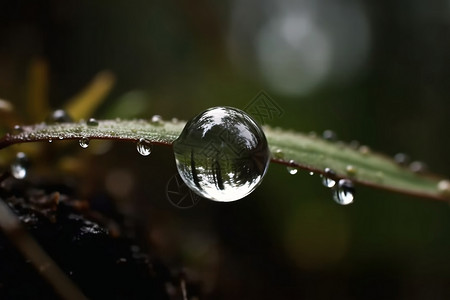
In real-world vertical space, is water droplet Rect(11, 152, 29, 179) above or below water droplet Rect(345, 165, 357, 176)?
below

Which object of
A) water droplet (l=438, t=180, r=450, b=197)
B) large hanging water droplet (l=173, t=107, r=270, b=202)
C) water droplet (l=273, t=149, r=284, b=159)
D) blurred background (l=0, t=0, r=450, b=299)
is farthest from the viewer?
blurred background (l=0, t=0, r=450, b=299)

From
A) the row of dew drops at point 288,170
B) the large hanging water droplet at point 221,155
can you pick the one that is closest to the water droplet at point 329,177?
the row of dew drops at point 288,170

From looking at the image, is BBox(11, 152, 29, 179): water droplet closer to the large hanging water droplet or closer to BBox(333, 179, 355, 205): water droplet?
the large hanging water droplet

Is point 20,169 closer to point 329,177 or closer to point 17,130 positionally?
point 17,130

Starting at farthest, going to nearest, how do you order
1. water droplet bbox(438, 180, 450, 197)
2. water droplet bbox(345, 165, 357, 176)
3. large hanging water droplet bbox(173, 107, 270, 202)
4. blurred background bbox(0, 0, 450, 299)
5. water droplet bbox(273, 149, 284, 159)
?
blurred background bbox(0, 0, 450, 299)
water droplet bbox(438, 180, 450, 197)
water droplet bbox(345, 165, 357, 176)
water droplet bbox(273, 149, 284, 159)
large hanging water droplet bbox(173, 107, 270, 202)

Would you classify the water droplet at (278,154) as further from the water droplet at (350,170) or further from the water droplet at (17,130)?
the water droplet at (17,130)

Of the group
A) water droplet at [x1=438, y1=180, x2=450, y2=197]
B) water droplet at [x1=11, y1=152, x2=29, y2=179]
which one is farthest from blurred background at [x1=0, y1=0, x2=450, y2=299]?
water droplet at [x1=438, y1=180, x2=450, y2=197]
